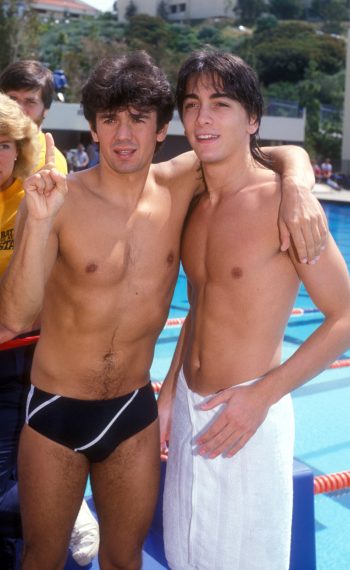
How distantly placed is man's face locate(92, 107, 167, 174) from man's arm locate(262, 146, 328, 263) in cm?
44

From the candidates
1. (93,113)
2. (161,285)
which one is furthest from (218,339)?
(93,113)

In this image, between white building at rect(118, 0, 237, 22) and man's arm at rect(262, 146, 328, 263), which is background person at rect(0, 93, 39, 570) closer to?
man's arm at rect(262, 146, 328, 263)

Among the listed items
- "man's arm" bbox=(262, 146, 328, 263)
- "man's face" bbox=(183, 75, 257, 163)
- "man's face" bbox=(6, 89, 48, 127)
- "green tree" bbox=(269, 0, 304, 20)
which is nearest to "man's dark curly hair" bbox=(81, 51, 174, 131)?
"man's face" bbox=(183, 75, 257, 163)

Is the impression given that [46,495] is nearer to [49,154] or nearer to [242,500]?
[242,500]

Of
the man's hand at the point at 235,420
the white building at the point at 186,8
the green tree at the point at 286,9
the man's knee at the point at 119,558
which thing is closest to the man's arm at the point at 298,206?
the man's hand at the point at 235,420

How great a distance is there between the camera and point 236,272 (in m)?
1.95

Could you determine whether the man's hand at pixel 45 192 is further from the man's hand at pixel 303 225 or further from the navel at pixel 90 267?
the man's hand at pixel 303 225

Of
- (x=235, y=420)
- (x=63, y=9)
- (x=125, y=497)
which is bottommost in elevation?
(x=63, y=9)

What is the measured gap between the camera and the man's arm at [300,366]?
1818mm

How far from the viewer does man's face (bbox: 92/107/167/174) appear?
205 cm

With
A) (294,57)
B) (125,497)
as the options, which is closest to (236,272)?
(125,497)

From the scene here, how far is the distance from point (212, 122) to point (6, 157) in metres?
0.78

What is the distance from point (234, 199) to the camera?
6.72ft

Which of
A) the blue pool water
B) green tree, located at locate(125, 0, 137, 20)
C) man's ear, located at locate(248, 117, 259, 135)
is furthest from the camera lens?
green tree, located at locate(125, 0, 137, 20)
